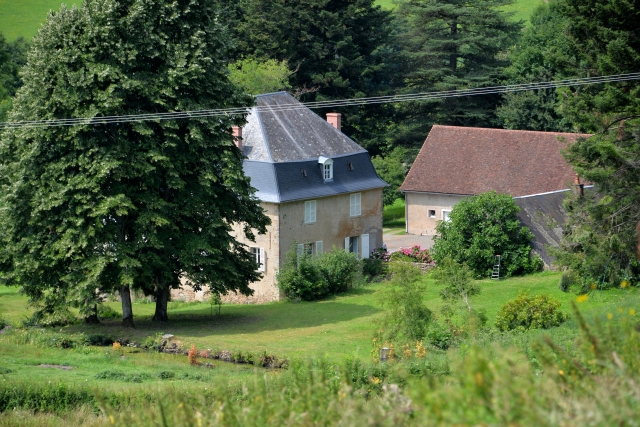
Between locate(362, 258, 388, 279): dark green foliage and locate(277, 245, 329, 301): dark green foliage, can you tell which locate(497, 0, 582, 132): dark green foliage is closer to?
locate(362, 258, 388, 279): dark green foliage

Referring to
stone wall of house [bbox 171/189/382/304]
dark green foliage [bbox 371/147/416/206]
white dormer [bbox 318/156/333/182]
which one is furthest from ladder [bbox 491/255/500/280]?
dark green foliage [bbox 371/147/416/206]

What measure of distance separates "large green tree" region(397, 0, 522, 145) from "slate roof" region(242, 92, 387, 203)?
718 inches

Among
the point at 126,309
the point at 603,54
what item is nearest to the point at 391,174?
the point at 126,309

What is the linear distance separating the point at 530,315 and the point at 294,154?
16.4m

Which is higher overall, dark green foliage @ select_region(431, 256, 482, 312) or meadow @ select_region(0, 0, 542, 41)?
meadow @ select_region(0, 0, 542, 41)

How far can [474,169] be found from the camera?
42969 mm

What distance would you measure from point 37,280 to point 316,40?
3348 centimetres

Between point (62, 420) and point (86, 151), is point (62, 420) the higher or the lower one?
the lower one

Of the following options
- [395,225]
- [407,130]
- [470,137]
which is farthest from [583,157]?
[407,130]

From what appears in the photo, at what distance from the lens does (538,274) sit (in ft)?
104

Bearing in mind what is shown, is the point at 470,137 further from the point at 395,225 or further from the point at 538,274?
the point at 538,274

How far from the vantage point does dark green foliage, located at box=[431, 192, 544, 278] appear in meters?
32.1

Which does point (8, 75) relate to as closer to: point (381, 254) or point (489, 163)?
point (381, 254)

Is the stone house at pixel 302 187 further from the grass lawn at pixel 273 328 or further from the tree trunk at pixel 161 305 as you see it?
the tree trunk at pixel 161 305
